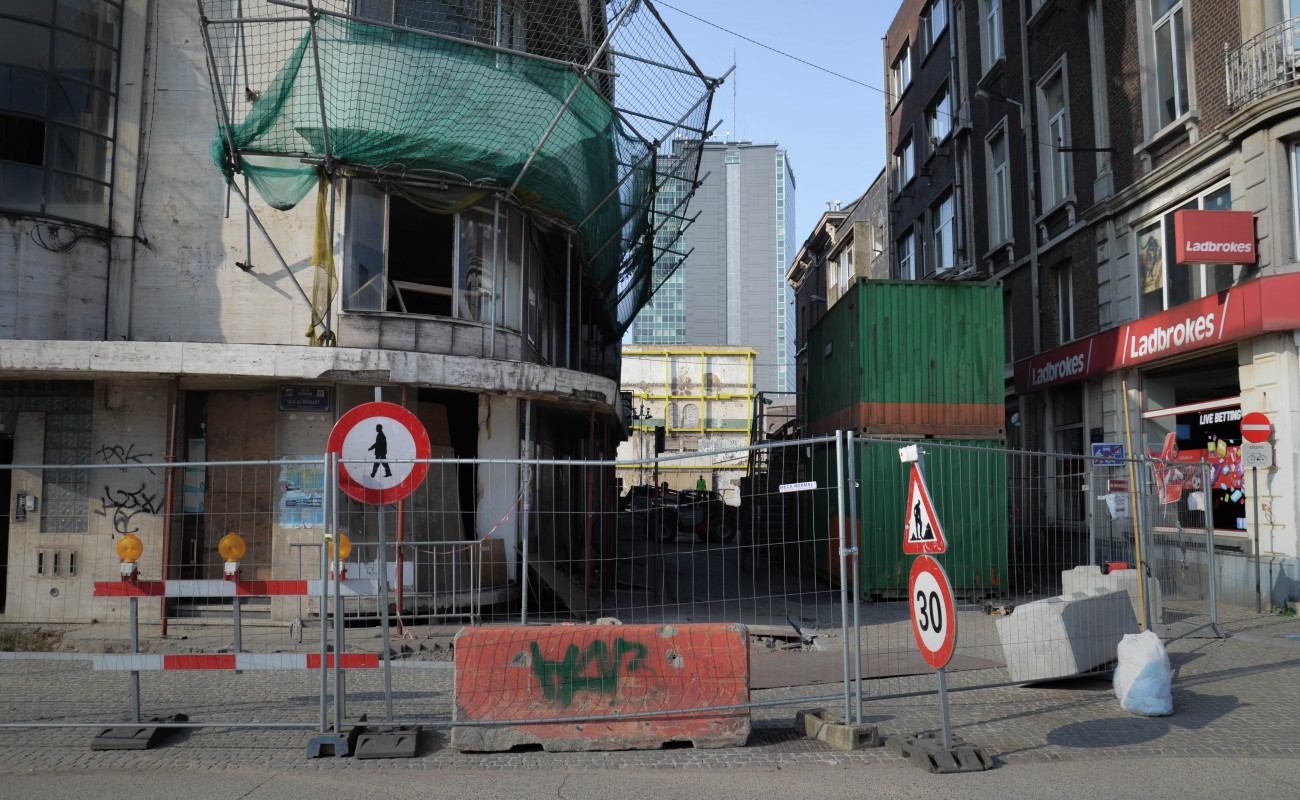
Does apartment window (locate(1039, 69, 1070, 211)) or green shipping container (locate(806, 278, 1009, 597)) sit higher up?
apartment window (locate(1039, 69, 1070, 211))

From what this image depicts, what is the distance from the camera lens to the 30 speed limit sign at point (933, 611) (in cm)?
582

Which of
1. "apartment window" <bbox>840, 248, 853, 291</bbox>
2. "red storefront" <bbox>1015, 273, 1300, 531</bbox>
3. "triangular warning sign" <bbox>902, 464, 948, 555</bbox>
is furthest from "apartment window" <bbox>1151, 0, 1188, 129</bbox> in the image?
"apartment window" <bbox>840, 248, 853, 291</bbox>

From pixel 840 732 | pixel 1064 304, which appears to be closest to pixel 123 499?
pixel 840 732

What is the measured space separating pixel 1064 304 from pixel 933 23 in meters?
13.5

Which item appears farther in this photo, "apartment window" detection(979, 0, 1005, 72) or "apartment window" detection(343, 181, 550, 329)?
"apartment window" detection(979, 0, 1005, 72)

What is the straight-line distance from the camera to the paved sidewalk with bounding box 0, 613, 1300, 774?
20.1 ft

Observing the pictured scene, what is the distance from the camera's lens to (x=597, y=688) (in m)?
6.39

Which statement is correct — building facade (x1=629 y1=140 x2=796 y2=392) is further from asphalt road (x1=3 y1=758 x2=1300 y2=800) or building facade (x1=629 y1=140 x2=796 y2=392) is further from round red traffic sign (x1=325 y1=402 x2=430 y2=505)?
asphalt road (x1=3 y1=758 x2=1300 y2=800)

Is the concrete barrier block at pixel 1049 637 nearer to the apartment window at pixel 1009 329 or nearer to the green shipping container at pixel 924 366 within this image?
the green shipping container at pixel 924 366

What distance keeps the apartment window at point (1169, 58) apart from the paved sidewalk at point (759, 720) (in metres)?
10.3

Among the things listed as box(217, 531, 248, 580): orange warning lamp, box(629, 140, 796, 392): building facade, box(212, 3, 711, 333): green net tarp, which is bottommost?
box(217, 531, 248, 580): orange warning lamp

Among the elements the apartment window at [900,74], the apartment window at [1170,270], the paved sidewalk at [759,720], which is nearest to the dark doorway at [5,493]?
the paved sidewalk at [759,720]

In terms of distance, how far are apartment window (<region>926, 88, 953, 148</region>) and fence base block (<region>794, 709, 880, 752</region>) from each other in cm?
2413

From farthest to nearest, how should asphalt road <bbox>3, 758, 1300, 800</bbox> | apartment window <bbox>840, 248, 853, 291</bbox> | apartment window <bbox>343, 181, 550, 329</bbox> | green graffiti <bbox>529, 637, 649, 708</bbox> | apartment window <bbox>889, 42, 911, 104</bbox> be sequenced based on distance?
apartment window <bbox>840, 248, 853, 291</bbox> → apartment window <bbox>889, 42, 911, 104</bbox> → apartment window <bbox>343, 181, 550, 329</bbox> → green graffiti <bbox>529, 637, 649, 708</bbox> → asphalt road <bbox>3, 758, 1300, 800</bbox>
